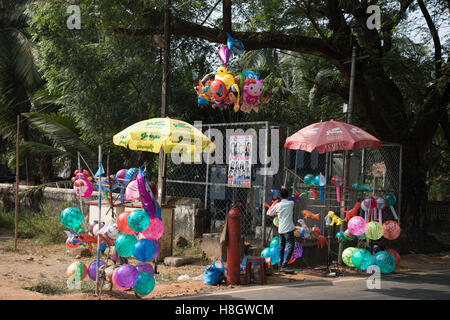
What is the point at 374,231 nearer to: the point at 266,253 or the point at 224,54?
the point at 266,253

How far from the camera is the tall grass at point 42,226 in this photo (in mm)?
13219

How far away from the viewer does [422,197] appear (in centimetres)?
1522

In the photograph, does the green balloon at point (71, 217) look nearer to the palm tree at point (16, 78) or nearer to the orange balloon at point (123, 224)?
the orange balloon at point (123, 224)

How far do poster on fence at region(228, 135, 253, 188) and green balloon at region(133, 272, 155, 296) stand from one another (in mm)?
4261

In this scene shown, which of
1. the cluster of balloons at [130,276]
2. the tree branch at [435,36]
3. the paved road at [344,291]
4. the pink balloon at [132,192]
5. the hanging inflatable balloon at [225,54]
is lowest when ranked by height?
the paved road at [344,291]

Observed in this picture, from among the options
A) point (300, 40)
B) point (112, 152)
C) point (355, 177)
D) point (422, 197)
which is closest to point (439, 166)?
point (422, 197)

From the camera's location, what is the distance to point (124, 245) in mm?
6973

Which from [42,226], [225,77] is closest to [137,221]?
[225,77]

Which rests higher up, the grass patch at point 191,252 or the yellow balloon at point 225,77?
the yellow balloon at point 225,77

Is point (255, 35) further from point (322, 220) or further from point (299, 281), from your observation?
point (299, 281)

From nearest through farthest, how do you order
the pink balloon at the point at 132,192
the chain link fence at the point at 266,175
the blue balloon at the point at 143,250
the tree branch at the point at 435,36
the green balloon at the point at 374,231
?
the blue balloon at the point at 143,250 < the pink balloon at the point at 132,192 < the green balloon at the point at 374,231 < the chain link fence at the point at 266,175 < the tree branch at the point at 435,36

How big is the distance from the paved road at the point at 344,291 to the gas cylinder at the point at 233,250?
327mm

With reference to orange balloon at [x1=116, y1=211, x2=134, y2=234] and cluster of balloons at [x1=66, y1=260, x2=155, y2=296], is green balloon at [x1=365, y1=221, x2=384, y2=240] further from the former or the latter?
orange balloon at [x1=116, y1=211, x2=134, y2=234]

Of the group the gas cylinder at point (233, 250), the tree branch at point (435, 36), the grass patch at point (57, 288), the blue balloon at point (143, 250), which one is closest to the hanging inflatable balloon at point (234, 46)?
the gas cylinder at point (233, 250)
